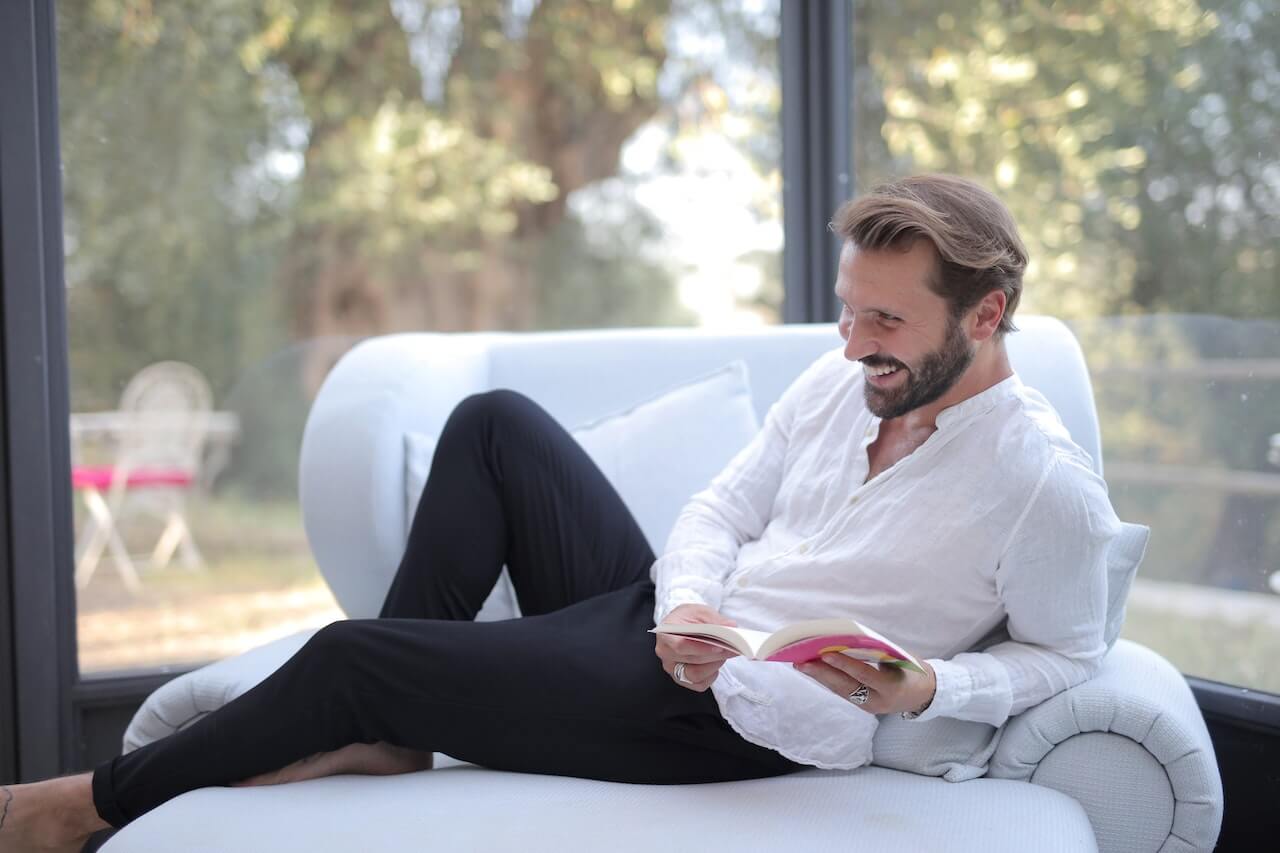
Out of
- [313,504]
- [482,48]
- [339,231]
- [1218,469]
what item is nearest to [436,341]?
[313,504]

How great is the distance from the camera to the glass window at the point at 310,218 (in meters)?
2.59

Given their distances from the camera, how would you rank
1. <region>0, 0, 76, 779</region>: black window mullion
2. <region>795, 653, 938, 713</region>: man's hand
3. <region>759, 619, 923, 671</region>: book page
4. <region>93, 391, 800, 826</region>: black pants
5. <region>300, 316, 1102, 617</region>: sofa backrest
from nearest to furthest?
<region>759, 619, 923, 671</region>: book page, <region>795, 653, 938, 713</region>: man's hand, <region>93, 391, 800, 826</region>: black pants, <region>300, 316, 1102, 617</region>: sofa backrest, <region>0, 0, 76, 779</region>: black window mullion

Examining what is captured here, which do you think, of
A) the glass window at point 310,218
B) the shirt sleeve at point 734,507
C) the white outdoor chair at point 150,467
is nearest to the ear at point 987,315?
the shirt sleeve at point 734,507

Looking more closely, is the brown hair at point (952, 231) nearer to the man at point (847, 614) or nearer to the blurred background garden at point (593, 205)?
the man at point (847, 614)

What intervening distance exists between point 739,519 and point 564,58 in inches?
60.8

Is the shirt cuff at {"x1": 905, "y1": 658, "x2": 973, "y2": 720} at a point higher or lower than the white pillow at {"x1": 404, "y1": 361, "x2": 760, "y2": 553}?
lower

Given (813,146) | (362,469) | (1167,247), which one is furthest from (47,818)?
(813,146)

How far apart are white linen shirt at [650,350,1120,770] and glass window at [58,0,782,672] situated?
4.58 ft

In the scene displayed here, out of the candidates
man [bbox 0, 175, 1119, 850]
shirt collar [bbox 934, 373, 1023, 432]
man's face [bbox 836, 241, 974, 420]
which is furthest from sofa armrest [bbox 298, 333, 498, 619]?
shirt collar [bbox 934, 373, 1023, 432]

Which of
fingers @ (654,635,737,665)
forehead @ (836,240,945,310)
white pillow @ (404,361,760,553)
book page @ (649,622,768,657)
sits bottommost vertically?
fingers @ (654,635,737,665)

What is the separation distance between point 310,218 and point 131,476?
0.73 m

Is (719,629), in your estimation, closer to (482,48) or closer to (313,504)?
(313,504)

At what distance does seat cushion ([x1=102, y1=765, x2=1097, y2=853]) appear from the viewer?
133cm

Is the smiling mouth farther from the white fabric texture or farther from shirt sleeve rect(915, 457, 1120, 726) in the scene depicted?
the white fabric texture
